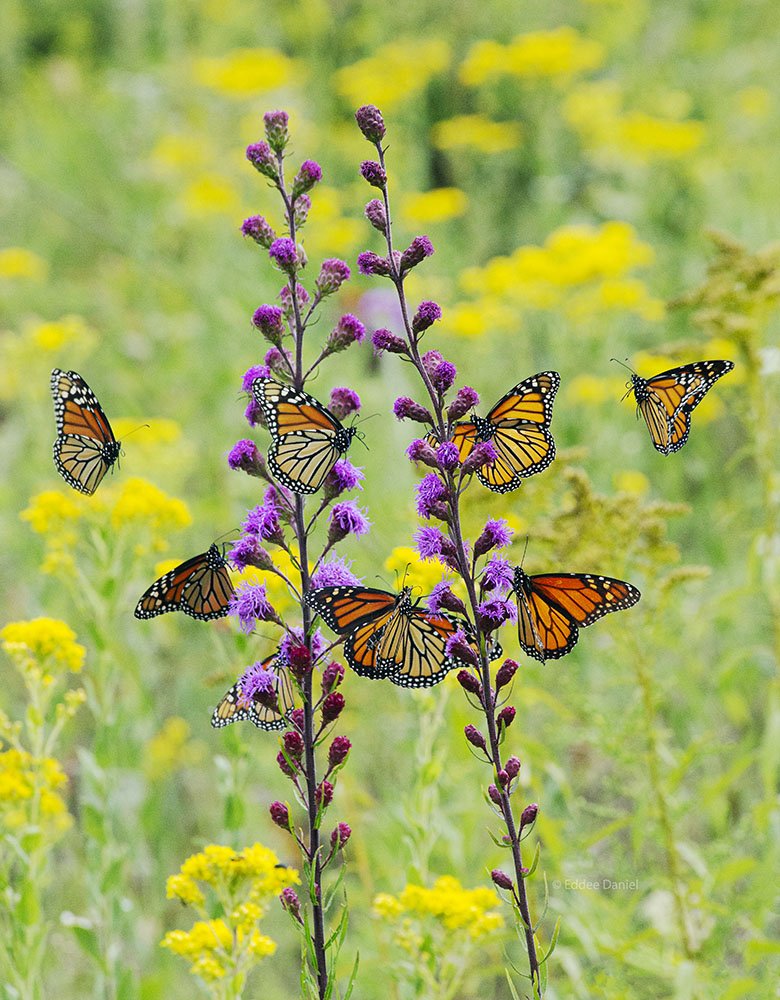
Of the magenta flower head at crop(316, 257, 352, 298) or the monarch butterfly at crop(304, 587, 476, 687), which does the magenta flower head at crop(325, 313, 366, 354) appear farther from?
the monarch butterfly at crop(304, 587, 476, 687)

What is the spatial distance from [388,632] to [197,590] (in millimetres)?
553

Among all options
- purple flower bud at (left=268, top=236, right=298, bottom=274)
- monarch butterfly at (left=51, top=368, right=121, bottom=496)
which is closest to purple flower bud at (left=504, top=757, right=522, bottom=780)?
purple flower bud at (left=268, top=236, right=298, bottom=274)

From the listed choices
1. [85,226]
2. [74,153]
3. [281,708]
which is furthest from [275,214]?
[281,708]

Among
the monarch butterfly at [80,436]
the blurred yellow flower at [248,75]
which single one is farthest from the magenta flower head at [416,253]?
the blurred yellow flower at [248,75]

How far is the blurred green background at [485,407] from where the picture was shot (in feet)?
9.70

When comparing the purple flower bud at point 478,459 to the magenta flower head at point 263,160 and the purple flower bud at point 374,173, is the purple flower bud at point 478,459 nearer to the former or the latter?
the purple flower bud at point 374,173

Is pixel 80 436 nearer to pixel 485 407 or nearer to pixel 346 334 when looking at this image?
pixel 346 334

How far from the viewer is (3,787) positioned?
8.07 feet

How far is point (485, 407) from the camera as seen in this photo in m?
6.32

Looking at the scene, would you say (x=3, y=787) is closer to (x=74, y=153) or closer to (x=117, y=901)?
(x=117, y=901)

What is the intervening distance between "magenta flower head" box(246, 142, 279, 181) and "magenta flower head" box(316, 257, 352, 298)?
8.4 inches

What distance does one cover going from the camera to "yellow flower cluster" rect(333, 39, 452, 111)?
713 cm

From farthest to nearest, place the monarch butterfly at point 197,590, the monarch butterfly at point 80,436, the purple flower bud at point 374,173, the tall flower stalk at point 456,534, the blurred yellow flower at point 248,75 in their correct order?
the blurred yellow flower at point 248,75
the monarch butterfly at point 80,436
the monarch butterfly at point 197,590
the purple flower bud at point 374,173
the tall flower stalk at point 456,534

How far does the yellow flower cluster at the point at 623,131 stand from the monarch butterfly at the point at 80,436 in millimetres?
4644
